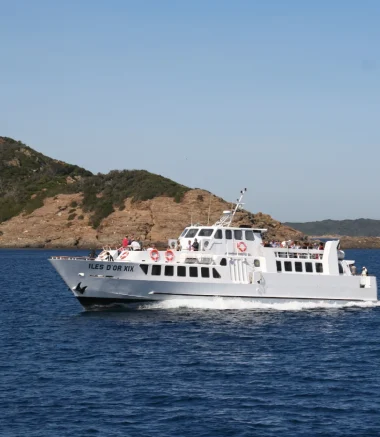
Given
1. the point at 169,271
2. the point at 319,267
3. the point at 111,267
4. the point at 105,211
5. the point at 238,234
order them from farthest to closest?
the point at 105,211
the point at 319,267
the point at 238,234
the point at 169,271
the point at 111,267

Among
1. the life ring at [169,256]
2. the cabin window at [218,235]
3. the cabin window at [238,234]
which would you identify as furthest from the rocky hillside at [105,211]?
the life ring at [169,256]

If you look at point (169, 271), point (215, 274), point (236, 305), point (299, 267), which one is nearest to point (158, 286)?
point (169, 271)

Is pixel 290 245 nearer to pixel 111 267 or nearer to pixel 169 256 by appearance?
pixel 169 256

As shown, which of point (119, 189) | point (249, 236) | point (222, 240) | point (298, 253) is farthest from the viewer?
point (119, 189)

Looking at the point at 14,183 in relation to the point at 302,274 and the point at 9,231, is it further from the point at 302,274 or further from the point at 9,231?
the point at 302,274

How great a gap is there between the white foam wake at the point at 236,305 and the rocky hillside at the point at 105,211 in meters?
80.7

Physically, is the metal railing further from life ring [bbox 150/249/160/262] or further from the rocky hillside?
the rocky hillside

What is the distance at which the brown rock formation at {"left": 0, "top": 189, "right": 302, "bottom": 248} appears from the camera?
445 ft

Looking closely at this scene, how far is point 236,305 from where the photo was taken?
159 ft

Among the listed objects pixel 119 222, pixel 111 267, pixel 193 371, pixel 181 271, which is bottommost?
pixel 193 371

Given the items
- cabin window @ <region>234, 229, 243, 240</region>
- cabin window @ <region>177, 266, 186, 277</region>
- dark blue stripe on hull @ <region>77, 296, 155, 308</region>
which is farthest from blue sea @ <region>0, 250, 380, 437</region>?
cabin window @ <region>234, 229, 243, 240</region>

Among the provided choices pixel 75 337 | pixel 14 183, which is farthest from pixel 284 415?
pixel 14 183

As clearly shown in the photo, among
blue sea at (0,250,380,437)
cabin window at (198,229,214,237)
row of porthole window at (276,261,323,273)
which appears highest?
cabin window at (198,229,214,237)

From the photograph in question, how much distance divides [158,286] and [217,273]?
4059 millimetres
